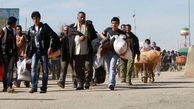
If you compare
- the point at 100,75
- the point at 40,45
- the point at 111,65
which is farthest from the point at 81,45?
the point at 100,75

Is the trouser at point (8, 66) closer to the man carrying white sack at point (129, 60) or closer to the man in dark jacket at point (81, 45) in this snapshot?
the man in dark jacket at point (81, 45)

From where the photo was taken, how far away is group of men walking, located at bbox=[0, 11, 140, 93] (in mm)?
10672

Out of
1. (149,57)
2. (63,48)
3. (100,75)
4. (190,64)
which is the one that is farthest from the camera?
(190,64)

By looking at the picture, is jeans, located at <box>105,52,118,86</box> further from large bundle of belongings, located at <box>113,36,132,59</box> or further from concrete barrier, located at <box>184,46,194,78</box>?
concrete barrier, located at <box>184,46,194,78</box>

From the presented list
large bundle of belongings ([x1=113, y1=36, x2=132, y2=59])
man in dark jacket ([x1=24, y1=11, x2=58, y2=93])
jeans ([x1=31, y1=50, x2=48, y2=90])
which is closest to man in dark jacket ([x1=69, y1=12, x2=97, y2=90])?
large bundle of belongings ([x1=113, y1=36, x2=132, y2=59])

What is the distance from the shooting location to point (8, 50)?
1120 centimetres

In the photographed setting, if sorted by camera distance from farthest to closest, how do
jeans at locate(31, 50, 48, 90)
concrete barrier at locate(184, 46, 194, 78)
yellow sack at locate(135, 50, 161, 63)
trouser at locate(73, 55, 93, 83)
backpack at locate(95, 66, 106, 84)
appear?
concrete barrier at locate(184, 46, 194, 78) → yellow sack at locate(135, 50, 161, 63) → backpack at locate(95, 66, 106, 84) → trouser at locate(73, 55, 93, 83) → jeans at locate(31, 50, 48, 90)

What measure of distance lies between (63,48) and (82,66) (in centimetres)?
73

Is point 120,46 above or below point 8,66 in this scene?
above

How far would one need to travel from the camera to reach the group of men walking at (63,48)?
1067 centimetres

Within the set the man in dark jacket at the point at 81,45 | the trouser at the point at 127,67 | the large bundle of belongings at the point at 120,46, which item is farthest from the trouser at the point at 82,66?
the trouser at the point at 127,67

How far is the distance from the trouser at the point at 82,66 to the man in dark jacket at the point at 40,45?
4.31 feet

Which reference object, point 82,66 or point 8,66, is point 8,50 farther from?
point 82,66

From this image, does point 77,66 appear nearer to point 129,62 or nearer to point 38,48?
point 38,48
